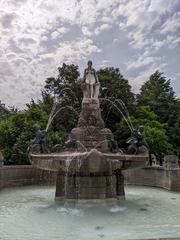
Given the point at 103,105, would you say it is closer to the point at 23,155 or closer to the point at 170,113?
the point at 170,113

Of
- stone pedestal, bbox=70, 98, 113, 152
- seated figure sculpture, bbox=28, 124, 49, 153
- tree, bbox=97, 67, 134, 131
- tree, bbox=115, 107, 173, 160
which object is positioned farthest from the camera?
tree, bbox=97, 67, 134, 131

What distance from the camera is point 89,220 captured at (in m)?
9.64

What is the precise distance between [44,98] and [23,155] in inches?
701

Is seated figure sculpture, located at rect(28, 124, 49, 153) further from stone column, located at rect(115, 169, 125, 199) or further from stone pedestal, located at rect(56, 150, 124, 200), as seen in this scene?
stone column, located at rect(115, 169, 125, 199)

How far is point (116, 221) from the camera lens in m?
9.52

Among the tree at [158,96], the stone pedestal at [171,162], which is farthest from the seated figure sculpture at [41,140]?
the tree at [158,96]

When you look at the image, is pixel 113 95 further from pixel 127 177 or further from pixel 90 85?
pixel 90 85

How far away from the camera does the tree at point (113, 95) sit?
119 ft

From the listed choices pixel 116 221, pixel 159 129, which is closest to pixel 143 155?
pixel 116 221

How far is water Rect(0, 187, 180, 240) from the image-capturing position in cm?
791

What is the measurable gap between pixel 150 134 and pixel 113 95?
9044 millimetres

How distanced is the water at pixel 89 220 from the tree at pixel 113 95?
884 inches

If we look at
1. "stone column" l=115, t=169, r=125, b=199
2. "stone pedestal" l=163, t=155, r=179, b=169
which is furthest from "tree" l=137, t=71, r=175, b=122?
"stone column" l=115, t=169, r=125, b=199

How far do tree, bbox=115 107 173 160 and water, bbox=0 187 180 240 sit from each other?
15.7 meters
